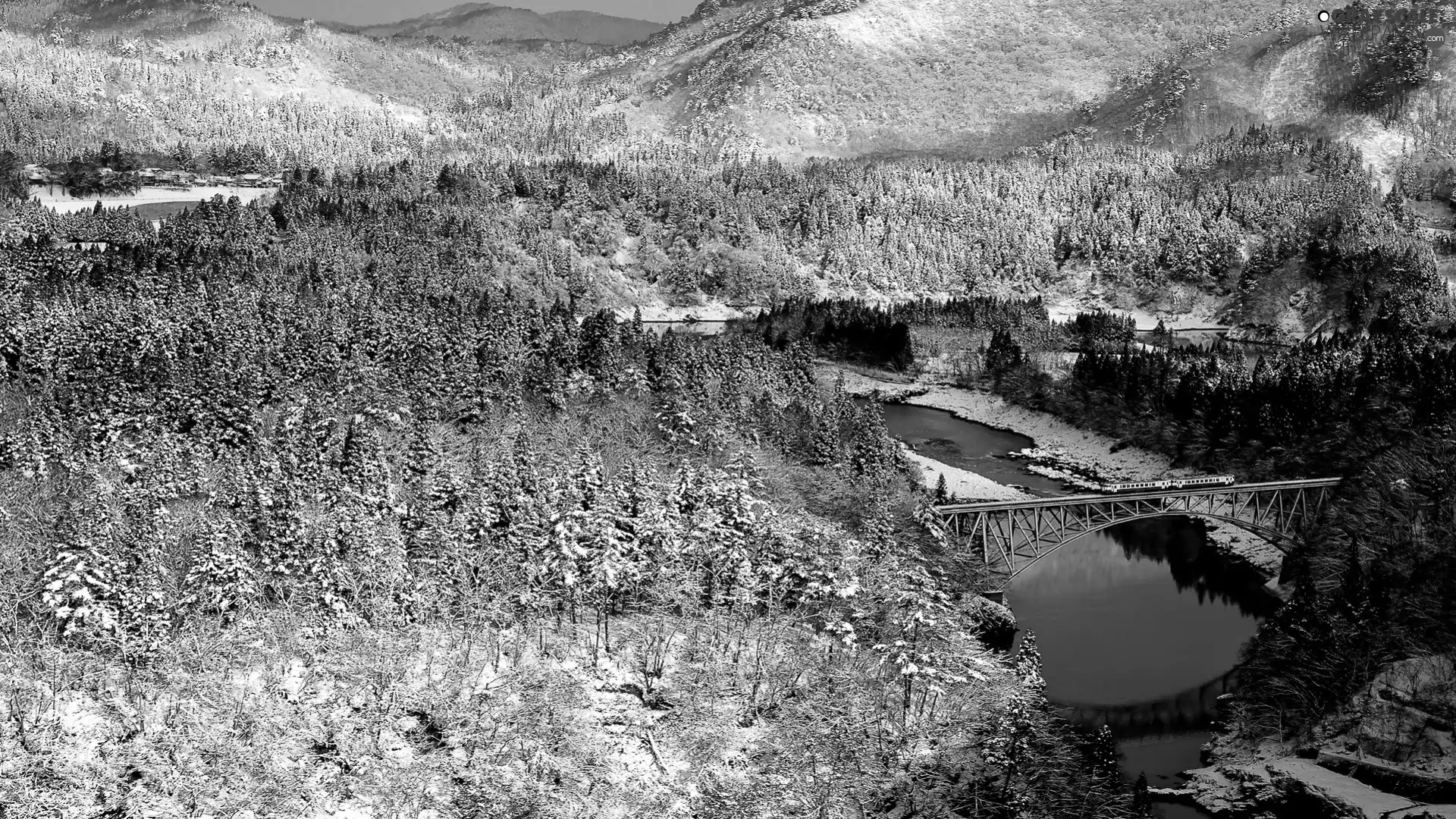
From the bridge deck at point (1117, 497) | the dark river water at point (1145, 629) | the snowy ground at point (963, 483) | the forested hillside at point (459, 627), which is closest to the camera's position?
the forested hillside at point (459, 627)

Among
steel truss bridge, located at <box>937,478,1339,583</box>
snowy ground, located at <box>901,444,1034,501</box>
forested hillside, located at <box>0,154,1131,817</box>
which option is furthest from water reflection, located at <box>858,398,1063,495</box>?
forested hillside, located at <box>0,154,1131,817</box>

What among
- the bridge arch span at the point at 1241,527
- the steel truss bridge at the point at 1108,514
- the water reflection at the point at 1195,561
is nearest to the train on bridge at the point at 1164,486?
the steel truss bridge at the point at 1108,514

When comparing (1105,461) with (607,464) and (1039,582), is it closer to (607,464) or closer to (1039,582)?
(1039,582)

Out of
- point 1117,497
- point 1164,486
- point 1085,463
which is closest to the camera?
point 1117,497

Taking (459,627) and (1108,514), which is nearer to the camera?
(459,627)

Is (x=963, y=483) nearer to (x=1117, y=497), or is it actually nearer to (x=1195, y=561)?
(x=1195, y=561)

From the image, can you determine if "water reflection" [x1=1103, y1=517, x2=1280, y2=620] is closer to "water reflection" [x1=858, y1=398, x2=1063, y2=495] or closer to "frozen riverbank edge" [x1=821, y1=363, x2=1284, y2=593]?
"frozen riverbank edge" [x1=821, y1=363, x2=1284, y2=593]

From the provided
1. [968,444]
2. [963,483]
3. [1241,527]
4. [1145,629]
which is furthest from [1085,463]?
[1145,629]

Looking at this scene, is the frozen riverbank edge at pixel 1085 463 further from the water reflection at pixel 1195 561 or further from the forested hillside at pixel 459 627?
the forested hillside at pixel 459 627
